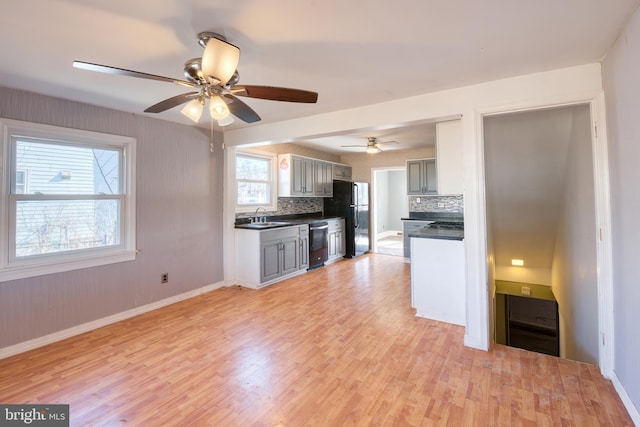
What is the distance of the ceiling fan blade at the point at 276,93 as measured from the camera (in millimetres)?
1797

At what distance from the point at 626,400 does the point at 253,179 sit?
477 cm

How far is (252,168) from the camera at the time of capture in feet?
16.6

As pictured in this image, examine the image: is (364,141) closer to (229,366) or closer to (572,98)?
(572,98)

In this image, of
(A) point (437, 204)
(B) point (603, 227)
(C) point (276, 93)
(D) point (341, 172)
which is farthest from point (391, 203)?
(C) point (276, 93)

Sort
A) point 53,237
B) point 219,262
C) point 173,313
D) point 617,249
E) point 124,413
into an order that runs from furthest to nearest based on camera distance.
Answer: point 219,262
point 173,313
point 53,237
point 617,249
point 124,413

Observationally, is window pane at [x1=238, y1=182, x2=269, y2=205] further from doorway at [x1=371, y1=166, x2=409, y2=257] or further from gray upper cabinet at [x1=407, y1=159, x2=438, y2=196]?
doorway at [x1=371, y1=166, x2=409, y2=257]

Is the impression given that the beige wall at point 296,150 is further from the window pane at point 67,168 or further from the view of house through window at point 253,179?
the window pane at point 67,168

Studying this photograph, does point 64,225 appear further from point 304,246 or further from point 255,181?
point 304,246

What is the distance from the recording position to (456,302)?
3.03 m

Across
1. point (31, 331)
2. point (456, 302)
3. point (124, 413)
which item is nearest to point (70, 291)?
point (31, 331)

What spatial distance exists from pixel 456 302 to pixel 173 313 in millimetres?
3139

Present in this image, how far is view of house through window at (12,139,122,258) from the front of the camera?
2.64 metres

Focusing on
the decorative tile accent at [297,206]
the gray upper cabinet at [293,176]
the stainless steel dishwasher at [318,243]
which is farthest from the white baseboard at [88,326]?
the gray upper cabinet at [293,176]

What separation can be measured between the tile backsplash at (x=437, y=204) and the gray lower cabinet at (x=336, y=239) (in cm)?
158
